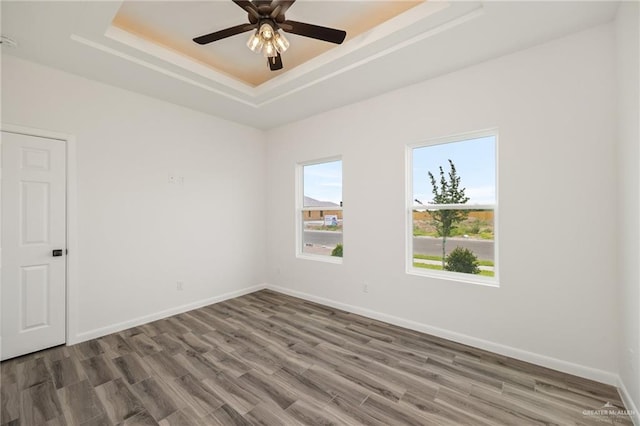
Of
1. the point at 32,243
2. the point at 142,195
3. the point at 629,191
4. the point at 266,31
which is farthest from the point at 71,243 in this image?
the point at 629,191

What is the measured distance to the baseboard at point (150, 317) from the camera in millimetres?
2968

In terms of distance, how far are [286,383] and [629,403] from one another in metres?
2.45

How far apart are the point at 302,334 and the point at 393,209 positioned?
1839 millimetres

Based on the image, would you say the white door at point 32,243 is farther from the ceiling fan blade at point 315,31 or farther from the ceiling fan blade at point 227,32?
the ceiling fan blade at point 315,31

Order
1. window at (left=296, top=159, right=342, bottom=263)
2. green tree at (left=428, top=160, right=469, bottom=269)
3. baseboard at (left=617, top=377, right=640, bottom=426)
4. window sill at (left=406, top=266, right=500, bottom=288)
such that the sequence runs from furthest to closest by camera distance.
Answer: window at (left=296, top=159, right=342, bottom=263)
green tree at (left=428, top=160, right=469, bottom=269)
window sill at (left=406, top=266, right=500, bottom=288)
baseboard at (left=617, top=377, right=640, bottom=426)

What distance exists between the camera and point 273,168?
4.86 m

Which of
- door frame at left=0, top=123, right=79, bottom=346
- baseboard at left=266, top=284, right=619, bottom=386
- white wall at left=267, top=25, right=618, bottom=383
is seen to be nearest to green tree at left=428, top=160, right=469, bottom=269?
white wall at left=267, top=25, right=618, bottom=383

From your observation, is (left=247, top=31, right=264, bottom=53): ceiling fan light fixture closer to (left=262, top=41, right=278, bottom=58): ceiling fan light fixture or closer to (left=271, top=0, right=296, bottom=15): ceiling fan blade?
(left=262, top=41, right=278, bottom=58): ceiling fan light fixture

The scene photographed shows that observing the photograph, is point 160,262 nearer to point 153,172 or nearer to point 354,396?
point 153,172

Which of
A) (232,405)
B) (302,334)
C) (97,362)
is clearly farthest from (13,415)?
(302,334)

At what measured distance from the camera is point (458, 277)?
296cm

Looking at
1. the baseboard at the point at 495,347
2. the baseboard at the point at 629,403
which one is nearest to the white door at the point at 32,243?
the baseboard at the point at 495,347

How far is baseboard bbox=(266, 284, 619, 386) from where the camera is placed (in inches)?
86.7

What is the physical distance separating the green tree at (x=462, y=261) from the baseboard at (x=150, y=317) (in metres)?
3.22
